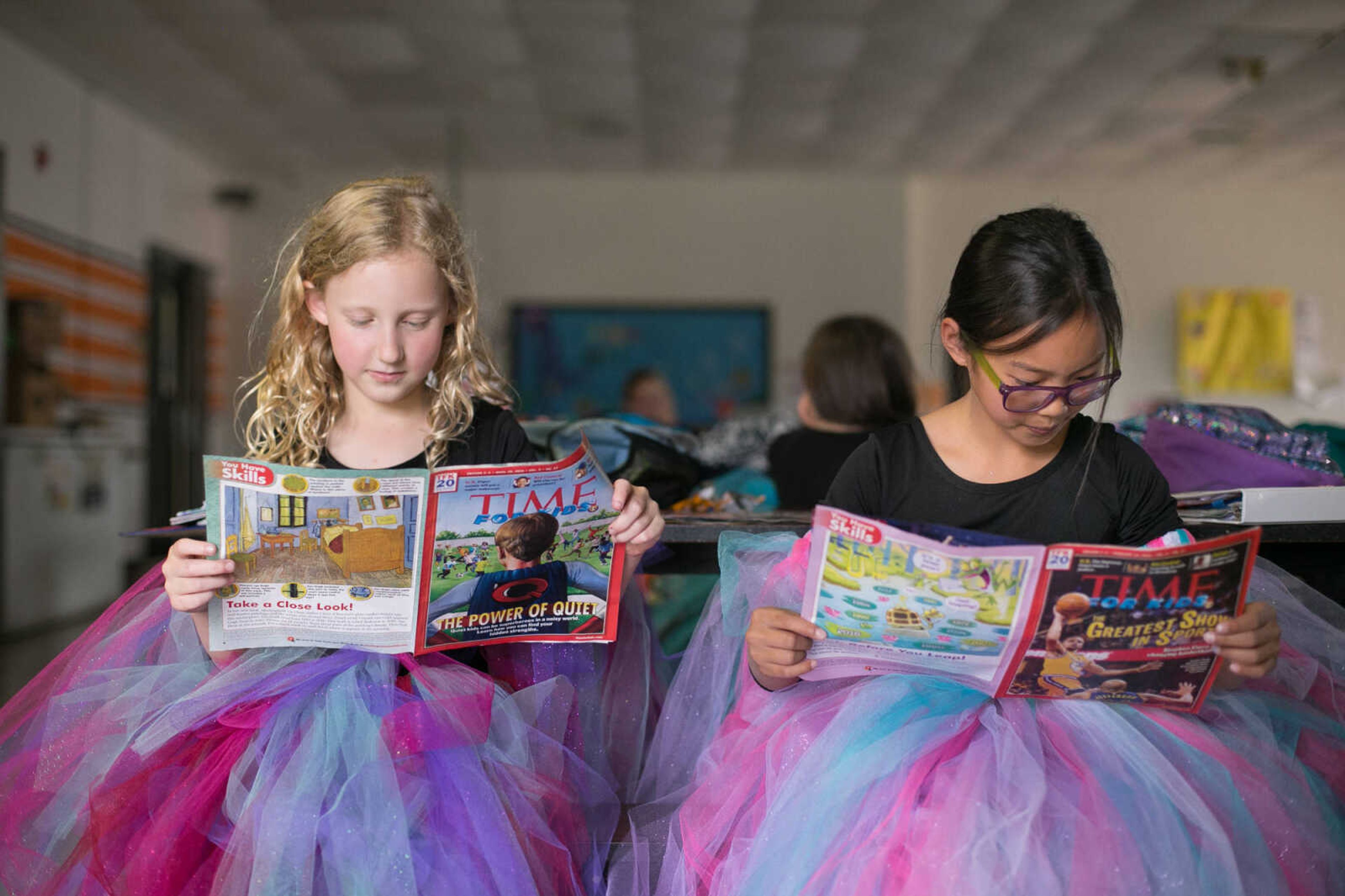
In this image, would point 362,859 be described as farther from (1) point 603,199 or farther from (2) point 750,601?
(1) point 603,199

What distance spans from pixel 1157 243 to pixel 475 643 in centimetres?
672

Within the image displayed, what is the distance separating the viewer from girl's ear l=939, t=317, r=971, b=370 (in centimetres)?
124

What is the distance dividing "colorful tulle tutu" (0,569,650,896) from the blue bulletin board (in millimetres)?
5354

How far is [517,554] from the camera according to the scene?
3.90 ft

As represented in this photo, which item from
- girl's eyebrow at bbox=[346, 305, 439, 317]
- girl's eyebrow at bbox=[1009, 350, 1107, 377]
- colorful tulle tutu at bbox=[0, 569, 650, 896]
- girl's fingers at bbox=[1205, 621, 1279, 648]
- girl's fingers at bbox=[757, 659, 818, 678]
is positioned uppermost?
girl's eyebrow at bbox=[346, 305, 439, 317]

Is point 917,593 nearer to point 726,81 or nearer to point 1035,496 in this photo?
point 1035,496

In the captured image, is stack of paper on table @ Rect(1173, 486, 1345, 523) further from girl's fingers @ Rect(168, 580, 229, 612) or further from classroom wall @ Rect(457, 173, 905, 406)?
classroom wall @ Rect(457, 173, 905, 406)

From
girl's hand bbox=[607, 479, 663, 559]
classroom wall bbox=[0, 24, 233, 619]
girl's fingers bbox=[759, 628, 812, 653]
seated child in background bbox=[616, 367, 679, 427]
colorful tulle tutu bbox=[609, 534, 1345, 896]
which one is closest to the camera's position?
colorful tulle tutu bbox=[609, 534, 1345, 896]

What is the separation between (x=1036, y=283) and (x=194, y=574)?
3.16 feet

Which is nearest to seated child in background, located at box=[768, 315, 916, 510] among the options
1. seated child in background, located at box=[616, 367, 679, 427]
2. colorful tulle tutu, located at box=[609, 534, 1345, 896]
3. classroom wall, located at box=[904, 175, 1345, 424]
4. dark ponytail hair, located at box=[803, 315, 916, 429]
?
dark ponytail hair, located at box=[803, 315, 916, 429]

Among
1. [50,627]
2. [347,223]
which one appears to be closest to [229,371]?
[50,627]

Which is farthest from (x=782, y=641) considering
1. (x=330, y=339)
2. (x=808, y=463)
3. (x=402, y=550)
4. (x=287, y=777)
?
(x=808, y=463)

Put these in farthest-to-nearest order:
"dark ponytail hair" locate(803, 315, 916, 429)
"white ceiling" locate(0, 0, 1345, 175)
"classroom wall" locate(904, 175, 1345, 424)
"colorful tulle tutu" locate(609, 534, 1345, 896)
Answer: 1. "classroom wall" locate(904, 175, 1345, 424)
2. "white ceiling" locate(0, 0, 1345, 175)
3. "dark ponytail hair" locate(803, 315, 916, 429)
4. "colorful tulle tutu" locate(609, 534, 1345, 896)

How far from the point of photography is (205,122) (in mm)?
5484
